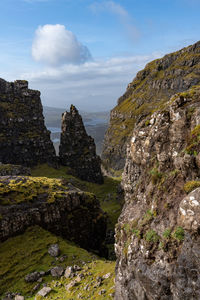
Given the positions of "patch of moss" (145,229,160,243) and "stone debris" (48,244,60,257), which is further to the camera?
"stone debris" (48,244,60,257)

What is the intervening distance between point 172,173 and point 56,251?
27.6 m

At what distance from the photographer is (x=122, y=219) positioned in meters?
22.5

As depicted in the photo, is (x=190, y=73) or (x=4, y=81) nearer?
(x=4, y=81)

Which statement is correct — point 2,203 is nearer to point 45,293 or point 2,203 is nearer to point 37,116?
point 45,293

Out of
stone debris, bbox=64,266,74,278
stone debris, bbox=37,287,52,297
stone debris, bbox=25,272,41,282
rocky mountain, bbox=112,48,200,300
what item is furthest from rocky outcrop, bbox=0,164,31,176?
rocky mountain, bbox=112,48,200,300

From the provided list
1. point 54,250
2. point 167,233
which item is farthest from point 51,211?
point 167,233

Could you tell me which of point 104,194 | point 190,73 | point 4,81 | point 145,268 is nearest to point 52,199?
point 145,268

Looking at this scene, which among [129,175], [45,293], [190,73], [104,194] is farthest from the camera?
[190,73]

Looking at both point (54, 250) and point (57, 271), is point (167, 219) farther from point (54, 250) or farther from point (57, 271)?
point (54, 250)

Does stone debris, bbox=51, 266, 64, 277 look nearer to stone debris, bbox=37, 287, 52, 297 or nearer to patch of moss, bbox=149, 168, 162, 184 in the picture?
stone debris, bbox=37, 287, 52, 297

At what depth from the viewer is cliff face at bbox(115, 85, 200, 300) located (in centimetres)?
1308

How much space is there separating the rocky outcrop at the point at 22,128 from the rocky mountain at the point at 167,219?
10521cm

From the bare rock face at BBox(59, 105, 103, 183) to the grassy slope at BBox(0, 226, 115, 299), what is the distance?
88.0 metres

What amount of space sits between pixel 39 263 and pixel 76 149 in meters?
97.3
